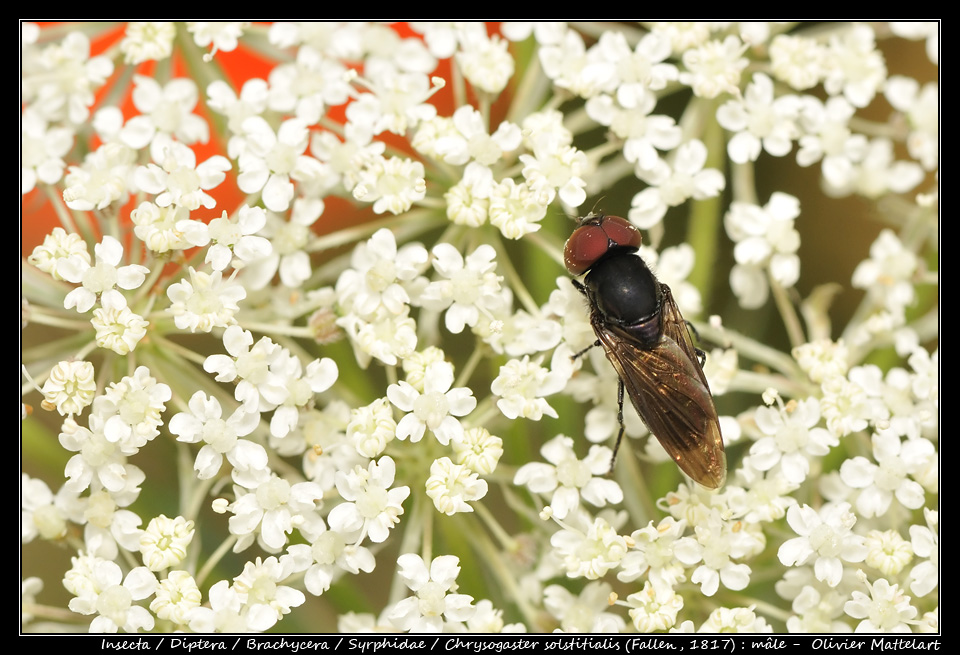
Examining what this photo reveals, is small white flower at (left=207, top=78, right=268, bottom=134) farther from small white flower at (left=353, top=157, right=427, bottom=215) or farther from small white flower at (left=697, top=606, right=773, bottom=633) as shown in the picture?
small white flower at (left=697, top=606, right=773, bottom=633)

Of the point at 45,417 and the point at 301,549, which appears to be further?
the point at 45,417

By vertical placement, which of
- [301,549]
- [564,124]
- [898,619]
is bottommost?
[898,619]

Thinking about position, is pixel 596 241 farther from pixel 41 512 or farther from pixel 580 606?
pixel 41 512

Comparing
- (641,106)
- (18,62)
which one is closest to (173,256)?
(18,62)

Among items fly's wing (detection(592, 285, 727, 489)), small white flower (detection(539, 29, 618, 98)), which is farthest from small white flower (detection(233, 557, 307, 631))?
small white flower (detection(539, 29, 618, 98))

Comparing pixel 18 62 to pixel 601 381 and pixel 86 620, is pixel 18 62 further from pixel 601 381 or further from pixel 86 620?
pixel 601 381

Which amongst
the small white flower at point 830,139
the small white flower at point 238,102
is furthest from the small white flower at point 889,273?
the small white flower at point 238,102
